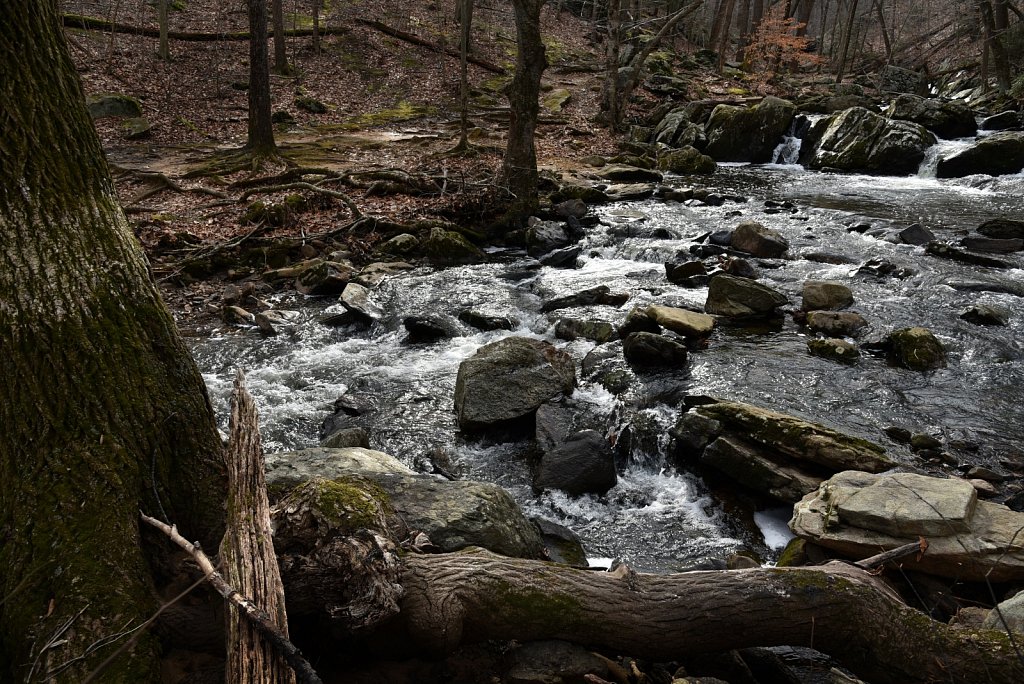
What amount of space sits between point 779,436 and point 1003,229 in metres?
9.37

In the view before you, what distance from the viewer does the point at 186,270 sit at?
1051cm

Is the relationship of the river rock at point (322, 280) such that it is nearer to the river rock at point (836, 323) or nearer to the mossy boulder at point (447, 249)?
the mossy boulder at point (447, 249)

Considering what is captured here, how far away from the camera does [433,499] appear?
3965 mm

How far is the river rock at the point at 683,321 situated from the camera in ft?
27.5

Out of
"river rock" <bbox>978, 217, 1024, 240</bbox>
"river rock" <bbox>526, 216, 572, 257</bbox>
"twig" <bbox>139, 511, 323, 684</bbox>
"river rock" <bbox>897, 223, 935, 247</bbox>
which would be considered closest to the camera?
"twig" <bbox>139, 511, 323, 684</bbox>

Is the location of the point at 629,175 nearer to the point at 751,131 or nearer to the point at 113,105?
the point at 751,131

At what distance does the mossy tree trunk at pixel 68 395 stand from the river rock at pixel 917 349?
314 inches

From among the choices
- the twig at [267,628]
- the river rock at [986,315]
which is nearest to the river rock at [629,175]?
the river rock at [986,315]

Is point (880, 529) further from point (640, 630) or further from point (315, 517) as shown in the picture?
point (315, 517)

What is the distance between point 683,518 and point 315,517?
3.69 meters

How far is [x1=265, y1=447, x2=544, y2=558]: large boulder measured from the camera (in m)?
3.71

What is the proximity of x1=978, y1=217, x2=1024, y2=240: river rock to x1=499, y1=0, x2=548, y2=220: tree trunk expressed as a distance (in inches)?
352

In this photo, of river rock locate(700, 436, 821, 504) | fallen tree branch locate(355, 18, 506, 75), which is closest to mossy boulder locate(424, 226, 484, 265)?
river rock locate(700, 436, 821, 504)

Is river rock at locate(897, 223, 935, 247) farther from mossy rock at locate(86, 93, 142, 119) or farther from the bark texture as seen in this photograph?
mossy rock at locate(86, 93, 142, 119)
